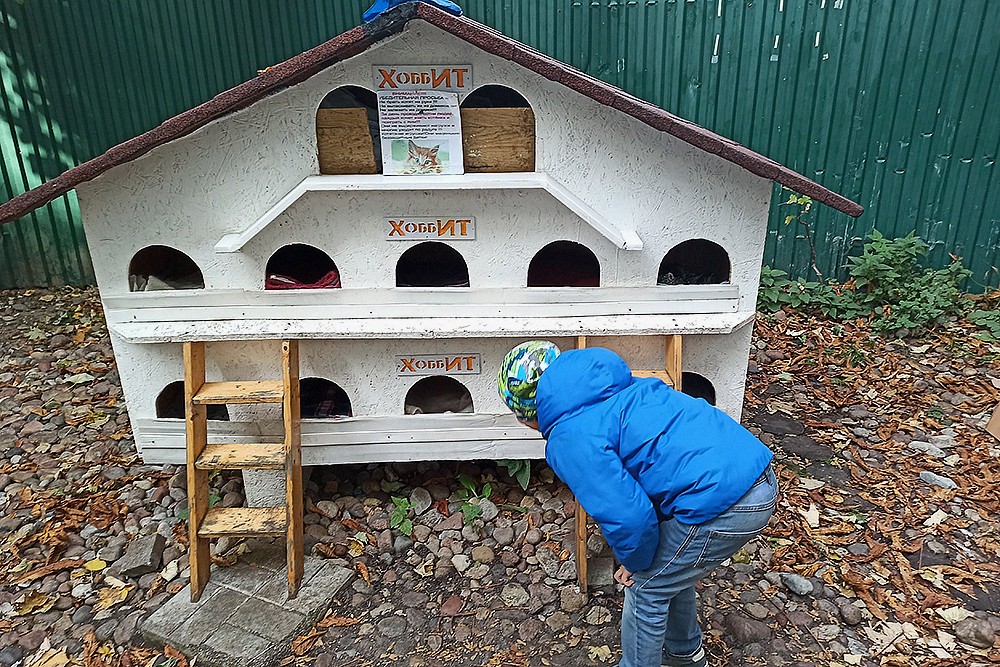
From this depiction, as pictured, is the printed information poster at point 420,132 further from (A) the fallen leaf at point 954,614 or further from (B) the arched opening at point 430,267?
(A) the fallen leaf at point 954,614

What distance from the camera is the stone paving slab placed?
A: 2959 millimetres

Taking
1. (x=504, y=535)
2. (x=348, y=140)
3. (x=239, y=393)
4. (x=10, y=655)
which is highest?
(x=348, y=140)

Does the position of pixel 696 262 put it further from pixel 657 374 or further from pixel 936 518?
pixel 936 518

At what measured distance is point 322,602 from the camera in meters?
3.23

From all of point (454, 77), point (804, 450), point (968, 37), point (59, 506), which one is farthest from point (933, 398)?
point (59, 506)

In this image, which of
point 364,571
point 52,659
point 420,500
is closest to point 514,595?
point 364,571

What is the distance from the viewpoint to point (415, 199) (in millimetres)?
3141

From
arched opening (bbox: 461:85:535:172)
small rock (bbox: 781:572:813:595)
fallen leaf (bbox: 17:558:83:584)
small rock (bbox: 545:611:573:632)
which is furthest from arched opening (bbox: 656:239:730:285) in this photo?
fallen leaf (bbox: 17:558:83:584)

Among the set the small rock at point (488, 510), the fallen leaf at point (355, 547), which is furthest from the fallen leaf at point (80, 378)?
the small rock at point (488, 510)

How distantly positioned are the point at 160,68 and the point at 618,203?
5.17 metres

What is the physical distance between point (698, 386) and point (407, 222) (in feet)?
6.21

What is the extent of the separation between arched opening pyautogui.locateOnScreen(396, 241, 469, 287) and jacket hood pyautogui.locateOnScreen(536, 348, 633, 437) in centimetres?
145

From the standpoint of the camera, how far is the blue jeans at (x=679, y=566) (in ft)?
7.51

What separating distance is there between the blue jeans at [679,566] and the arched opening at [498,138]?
1.69m
